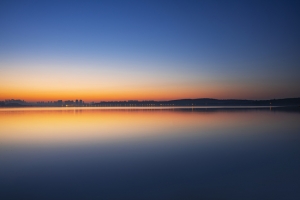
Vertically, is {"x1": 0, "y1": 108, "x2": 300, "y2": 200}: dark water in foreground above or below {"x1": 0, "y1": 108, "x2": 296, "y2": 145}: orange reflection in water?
below

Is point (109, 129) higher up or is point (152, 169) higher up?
point (109, 129)

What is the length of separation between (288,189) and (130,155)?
443cm

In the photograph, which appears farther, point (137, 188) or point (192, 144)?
point (192, 144)

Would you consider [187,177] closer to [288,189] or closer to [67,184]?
[288,189]

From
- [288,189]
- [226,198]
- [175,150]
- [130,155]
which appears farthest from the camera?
[175,150]

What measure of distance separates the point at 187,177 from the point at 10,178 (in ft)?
12.7

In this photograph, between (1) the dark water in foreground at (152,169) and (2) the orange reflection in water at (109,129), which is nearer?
(1) the dark water in foreground at (152,169)

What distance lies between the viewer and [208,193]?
14.8ft

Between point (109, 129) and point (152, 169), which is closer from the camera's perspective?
point (152, 169)

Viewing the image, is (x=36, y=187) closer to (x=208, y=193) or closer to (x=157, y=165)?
(x=157, y=165)

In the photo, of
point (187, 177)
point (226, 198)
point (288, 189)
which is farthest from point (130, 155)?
point (288, 189)

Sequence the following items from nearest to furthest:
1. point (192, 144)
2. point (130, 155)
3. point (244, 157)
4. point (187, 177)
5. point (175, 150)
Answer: point (187, 177), point (244, 157), point (130, 155), point (175, 150), point (192, 144)

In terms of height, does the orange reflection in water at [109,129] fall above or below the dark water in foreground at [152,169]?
above

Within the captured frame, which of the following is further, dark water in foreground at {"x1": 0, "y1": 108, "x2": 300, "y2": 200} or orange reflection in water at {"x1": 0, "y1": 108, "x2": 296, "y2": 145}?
orange reflection in water at {"x1": 0, "y1": 108, "x2": 296, "y2": 145}
